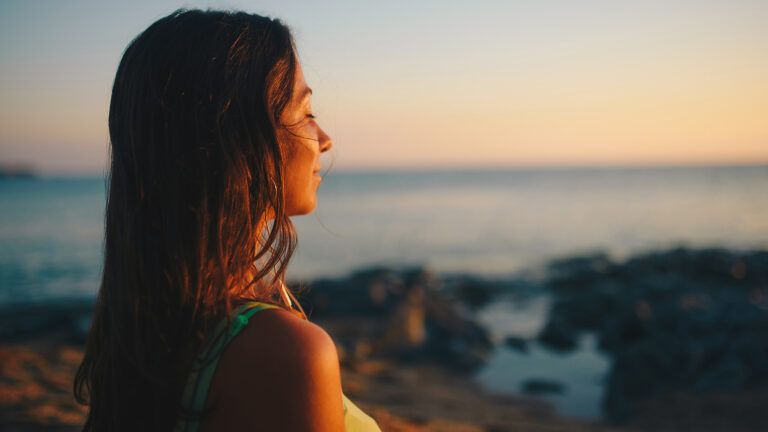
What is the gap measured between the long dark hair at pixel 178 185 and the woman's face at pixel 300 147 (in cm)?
9

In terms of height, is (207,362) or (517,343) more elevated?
(207,362)

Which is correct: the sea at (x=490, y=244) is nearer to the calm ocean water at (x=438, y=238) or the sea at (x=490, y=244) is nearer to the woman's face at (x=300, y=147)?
the calm ocean water at (x=438, y=238)

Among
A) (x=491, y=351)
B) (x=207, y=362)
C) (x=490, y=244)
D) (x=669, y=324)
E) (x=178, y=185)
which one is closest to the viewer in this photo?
(x=207, y=362)

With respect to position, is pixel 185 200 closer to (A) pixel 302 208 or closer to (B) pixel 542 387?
(A) pixel 302 208

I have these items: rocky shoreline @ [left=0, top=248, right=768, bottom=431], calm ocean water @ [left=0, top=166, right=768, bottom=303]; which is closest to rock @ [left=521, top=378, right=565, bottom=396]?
rocky shoreline @ [left=0, top=248, right=768, bottom=431]

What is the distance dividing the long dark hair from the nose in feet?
0.89

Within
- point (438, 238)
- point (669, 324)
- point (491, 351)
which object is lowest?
point (438, 238)

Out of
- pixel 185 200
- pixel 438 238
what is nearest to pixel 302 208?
pixel 185 200

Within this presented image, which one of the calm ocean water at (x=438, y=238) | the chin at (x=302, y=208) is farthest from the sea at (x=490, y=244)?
the chin at (x=302, y=208)

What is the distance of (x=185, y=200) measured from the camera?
1.37 m

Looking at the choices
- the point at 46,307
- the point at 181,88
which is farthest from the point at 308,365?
the point at 46,307

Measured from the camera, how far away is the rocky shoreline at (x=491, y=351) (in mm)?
7496

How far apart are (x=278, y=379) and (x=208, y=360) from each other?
0.22 metres

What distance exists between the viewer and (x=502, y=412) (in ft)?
27.4
